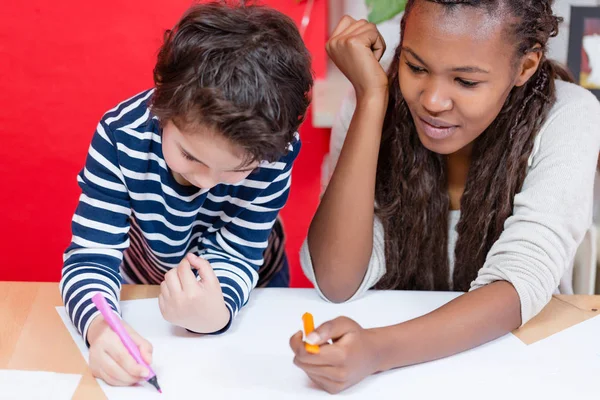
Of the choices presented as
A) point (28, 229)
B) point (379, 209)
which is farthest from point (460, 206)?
point (28, 229)

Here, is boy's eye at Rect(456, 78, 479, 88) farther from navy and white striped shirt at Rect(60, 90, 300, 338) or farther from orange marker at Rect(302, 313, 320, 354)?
orange marker at Rect(302, 313, 320, 354)

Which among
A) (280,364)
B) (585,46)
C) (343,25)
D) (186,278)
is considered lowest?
(280,364)

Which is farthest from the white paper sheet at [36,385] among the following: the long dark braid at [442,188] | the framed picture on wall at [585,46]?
the framed picture on wall at [585,46]

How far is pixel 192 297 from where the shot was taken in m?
0.90

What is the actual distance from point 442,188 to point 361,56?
246 millimetres

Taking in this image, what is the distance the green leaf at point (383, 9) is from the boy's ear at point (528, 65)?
1.92 ft

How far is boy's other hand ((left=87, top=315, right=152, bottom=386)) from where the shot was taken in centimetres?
85

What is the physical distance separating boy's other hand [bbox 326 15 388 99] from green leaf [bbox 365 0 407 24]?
0.44 m

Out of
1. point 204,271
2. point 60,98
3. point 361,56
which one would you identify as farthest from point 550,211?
point 60,98

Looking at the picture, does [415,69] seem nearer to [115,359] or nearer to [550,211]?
[550,211]

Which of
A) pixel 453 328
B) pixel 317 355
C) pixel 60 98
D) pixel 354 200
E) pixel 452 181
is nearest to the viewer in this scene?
pixel 317 355

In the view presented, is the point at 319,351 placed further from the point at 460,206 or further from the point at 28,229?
the point at 28,229

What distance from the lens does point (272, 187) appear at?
1.03 meters

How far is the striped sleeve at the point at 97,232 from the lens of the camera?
0.95 m
